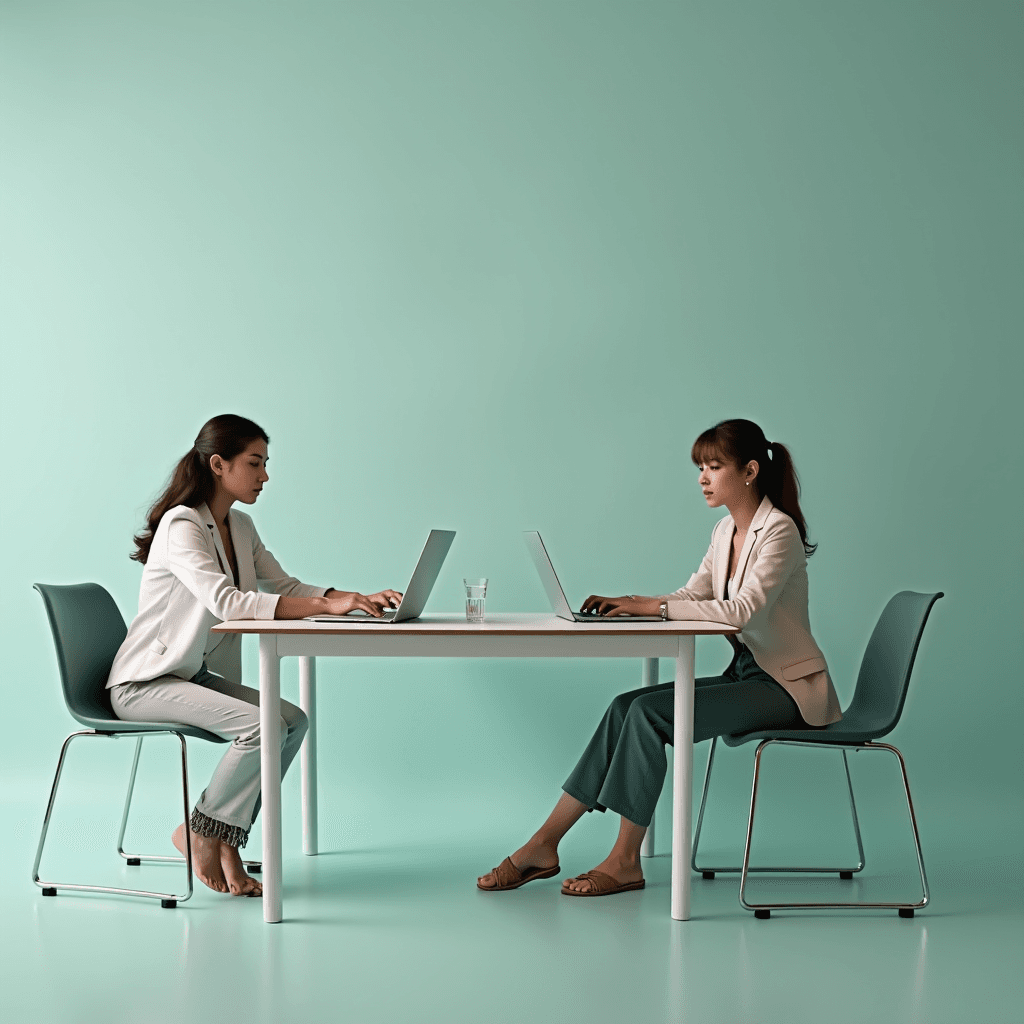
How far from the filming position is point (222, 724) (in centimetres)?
288

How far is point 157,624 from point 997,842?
8.04 feet

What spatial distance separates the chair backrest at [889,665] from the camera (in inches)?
111

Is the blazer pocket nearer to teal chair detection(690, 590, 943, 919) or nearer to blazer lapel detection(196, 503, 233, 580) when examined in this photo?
teal chair detection(690, 590, 943, 919)

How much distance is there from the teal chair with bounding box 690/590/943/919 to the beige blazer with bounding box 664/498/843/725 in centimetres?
10

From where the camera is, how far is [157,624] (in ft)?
9.91

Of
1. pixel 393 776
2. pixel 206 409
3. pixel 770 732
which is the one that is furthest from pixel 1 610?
pixel 770 732

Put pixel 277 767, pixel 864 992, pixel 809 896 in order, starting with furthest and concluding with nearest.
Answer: pixel 809 896 → pixel 277 767 → pixel 864 992

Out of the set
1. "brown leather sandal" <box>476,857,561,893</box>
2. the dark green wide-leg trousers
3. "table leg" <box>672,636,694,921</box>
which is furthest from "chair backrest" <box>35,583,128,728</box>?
"table leg" <box>672,636,694,921</box>

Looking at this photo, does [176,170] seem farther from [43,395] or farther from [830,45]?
[830,45]

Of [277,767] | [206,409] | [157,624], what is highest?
[206,409]

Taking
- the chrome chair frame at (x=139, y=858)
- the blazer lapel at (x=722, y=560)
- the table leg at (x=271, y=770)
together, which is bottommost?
the chrome chair frame at (x=139, y=858)

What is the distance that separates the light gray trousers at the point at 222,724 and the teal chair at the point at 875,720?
1.13 metres

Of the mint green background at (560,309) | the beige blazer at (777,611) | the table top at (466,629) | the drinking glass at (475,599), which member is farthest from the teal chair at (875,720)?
the mint green background at (560,309)

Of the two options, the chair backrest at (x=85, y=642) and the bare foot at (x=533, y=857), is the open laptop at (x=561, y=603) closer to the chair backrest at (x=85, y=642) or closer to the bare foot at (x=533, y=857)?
the bare foot at (x=533, y=857)
